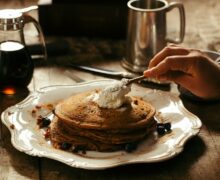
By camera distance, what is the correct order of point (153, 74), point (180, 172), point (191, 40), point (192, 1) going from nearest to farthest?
point (180, 172), point (153, 74), point (191, 40), point (192, 1)

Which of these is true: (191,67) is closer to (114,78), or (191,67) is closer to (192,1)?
(114,78)

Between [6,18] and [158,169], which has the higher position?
[6,18]

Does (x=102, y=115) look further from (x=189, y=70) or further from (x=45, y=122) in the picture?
(x=189, y=70)

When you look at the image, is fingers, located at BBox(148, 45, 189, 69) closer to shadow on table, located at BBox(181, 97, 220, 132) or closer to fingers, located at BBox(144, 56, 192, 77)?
fingers, located at BBox(144, 56, 192, 77)

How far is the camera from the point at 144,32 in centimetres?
172

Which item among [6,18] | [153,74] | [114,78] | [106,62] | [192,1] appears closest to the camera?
[153,74]

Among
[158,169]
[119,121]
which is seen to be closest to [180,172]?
[158,169]

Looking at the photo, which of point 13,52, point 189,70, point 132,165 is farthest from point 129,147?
point 13,52

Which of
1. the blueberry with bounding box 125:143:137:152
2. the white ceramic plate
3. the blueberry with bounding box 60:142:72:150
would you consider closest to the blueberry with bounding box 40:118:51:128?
the white ceramic plate

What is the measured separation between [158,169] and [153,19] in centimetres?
61

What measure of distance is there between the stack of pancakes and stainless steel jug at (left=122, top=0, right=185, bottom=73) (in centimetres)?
46

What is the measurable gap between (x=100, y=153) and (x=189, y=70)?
326mm

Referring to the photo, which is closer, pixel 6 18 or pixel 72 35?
pixel 6 18

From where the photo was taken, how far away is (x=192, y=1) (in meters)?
2.36
